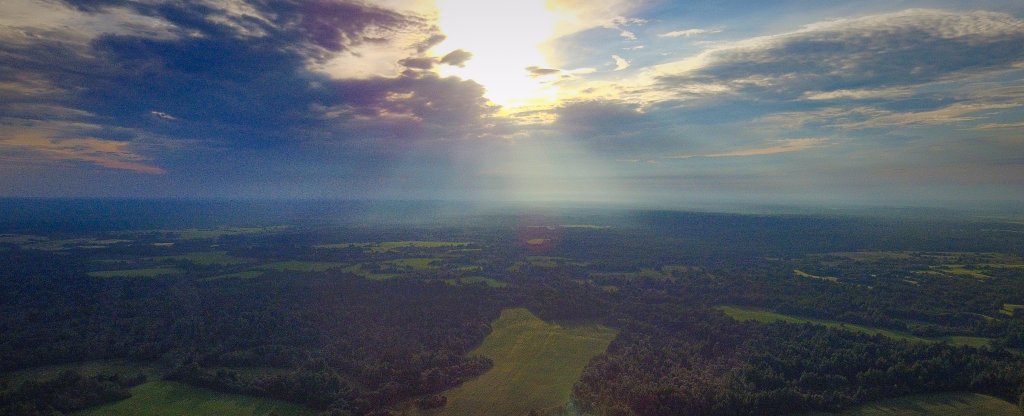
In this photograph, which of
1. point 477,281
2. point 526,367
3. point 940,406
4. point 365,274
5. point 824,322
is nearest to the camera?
point 940,406

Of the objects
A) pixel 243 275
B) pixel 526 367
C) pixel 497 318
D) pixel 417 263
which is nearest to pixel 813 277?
pixel 497 318

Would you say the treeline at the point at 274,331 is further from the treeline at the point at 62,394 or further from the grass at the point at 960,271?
the grass at the point at 960,271

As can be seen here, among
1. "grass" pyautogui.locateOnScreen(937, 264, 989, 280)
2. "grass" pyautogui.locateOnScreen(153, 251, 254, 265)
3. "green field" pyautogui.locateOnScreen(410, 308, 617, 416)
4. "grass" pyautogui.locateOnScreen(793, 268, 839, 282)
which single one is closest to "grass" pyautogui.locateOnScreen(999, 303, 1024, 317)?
"grass" pyautogui.locateOnScreen(937, 264, 989, 280)

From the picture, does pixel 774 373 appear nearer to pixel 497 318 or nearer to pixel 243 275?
pixel 497 318

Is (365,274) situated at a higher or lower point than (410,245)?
lower

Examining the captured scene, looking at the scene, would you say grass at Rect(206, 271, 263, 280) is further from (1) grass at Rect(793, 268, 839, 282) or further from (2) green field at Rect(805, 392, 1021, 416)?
(1) grass at Rect(793, 268, 839, 282)

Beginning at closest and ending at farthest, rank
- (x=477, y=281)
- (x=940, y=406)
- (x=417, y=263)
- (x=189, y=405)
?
(x=940, y=406), (x=189, y=405), (x=477, y=281), (x=417, y=263)
